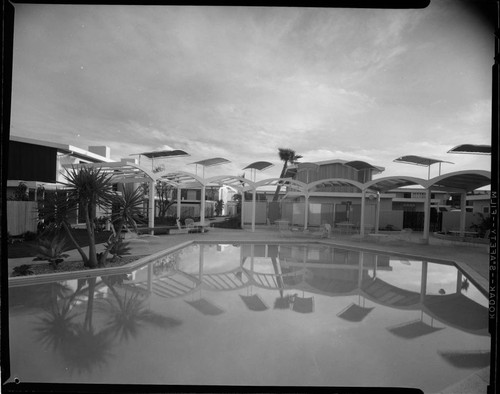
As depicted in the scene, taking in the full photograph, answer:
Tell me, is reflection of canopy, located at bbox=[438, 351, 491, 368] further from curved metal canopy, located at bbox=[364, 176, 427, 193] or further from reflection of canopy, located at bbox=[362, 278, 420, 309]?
curved metal canopy, located at bbox=[364, 176, 427, 193]

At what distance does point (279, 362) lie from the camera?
2891 mm

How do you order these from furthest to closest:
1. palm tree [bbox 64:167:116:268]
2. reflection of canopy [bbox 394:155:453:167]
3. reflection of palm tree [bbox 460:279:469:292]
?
1. reflection of canopy [bbox 394:155:453:167]
2. palm tree [bbox 64:167:116:268]
3. reflection of palm tree [bbox 460:279:469:292]

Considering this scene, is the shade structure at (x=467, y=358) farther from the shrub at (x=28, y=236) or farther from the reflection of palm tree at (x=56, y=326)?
the shrub at (x=28, y=236)

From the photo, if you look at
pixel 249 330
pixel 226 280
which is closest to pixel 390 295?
pixel 249 330

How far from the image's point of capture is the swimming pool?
271cm

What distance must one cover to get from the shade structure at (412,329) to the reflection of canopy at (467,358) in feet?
1.48

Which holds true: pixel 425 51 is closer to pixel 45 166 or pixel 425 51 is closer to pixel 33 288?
pixel 33 288

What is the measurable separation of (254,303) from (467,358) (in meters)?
3.11

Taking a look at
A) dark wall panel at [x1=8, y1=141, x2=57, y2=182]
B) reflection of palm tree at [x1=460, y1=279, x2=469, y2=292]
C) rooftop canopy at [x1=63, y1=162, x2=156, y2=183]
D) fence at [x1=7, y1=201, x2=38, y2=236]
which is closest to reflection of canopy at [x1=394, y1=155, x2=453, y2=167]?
reflection of palm tree at [x1=460, y1=279, x2=469, y2=292]

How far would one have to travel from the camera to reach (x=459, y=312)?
14.8 feet

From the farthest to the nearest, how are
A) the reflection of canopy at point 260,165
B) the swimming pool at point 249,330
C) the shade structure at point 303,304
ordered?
the reflection of canopy at point 260,165, the shade structure at point 303,304, the swimming pool at point 249,330

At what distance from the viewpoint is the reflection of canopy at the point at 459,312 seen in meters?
4.01

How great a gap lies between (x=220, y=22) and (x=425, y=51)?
276cm

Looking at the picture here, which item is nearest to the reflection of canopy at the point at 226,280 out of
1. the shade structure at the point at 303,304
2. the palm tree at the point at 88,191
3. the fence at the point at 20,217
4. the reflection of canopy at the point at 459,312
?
the shade structure at the point at 303,304
